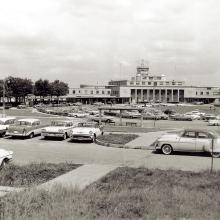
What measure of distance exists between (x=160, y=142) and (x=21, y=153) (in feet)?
23.1

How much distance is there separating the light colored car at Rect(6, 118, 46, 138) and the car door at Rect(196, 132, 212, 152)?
1194 centimetres

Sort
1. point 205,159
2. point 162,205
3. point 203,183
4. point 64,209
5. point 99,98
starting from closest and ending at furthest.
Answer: point 64,209 → point 162,205 → point 203,183 → point 205,159 → point 99,98

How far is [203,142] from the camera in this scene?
19.5 meters

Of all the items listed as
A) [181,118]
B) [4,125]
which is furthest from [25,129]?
[181,118]

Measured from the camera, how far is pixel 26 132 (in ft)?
87.0

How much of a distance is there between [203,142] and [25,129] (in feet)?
40.2

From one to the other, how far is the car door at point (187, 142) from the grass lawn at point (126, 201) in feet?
21.3

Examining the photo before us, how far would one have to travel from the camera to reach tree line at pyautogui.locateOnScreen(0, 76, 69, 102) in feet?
368

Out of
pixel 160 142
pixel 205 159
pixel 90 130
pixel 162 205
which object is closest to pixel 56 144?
pixel 90 130

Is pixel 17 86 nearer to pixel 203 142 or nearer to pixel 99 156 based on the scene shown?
pixel 99 156

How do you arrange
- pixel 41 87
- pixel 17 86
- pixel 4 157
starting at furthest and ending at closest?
1. pixel 41 87
2. pixel 17 86
3. pixel 4 157

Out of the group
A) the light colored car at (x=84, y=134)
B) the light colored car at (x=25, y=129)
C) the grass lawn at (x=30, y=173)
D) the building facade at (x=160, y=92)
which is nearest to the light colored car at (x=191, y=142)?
the grass lawn at (x=30, y=173)

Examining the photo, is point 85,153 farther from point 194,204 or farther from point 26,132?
point 194,204

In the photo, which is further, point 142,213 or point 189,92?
point 189,92
